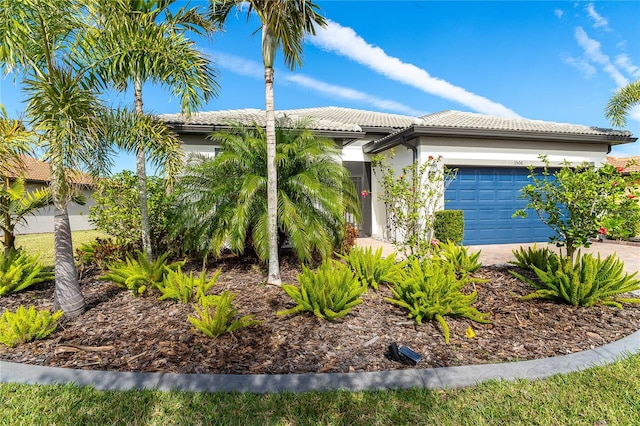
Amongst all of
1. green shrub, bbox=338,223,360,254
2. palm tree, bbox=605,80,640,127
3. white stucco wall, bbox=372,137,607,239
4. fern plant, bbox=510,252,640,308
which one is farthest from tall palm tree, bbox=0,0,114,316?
palm tree, bbox=605,80,640,127

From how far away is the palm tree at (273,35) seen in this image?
5098 millimetres

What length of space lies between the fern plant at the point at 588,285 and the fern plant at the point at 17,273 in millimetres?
8214

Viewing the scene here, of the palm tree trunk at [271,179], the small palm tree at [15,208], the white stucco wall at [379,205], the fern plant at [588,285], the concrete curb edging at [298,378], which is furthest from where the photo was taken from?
the white stucco wall at [379,205]

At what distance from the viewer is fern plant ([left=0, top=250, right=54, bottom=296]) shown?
516 centimetres

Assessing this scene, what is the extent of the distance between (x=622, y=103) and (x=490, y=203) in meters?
8.52

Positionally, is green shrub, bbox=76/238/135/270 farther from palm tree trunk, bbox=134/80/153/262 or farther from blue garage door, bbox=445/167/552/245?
blue garage door, bbox=445/167/552/245

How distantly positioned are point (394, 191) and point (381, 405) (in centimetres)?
393

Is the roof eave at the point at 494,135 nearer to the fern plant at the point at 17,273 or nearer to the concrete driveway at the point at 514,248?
the concrete driveway at the point at 514,248

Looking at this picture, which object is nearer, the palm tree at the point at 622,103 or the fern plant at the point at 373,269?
the fern plant at the point at 373,269

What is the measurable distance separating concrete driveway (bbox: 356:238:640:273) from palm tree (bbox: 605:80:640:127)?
18.6 feet

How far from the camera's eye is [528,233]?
11039mm

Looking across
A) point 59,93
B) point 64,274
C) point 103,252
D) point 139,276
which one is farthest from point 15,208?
point 59,93

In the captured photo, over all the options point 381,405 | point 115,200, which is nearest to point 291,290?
point 381,405

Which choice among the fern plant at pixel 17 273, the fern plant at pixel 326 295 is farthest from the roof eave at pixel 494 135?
the fern plant at pixel 17 273
